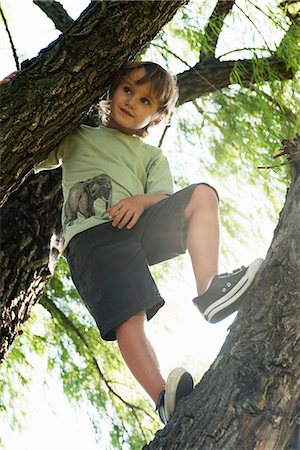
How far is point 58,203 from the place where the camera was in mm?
2174

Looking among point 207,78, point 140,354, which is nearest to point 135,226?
point 140,354

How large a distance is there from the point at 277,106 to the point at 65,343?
1158mm

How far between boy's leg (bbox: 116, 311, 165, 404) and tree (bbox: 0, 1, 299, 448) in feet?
1.09

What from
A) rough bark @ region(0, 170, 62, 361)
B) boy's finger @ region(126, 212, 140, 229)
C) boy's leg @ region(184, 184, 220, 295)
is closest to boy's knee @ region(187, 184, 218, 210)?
boy's leg @ region(184, 184, 220, 295)

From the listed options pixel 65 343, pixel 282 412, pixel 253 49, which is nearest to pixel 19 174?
pixel 282 412

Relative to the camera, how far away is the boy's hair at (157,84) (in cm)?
174

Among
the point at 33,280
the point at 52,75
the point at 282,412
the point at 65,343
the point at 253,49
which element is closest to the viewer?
the point at 282,412

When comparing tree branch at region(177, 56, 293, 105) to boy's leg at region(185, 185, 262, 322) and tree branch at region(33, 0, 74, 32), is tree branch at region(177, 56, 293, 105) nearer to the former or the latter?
tree branch at region(33, 0, 74, 32)

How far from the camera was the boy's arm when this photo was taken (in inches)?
62.4

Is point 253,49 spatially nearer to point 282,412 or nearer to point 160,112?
point 160,112

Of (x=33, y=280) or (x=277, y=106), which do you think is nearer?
(x=33, y=280)

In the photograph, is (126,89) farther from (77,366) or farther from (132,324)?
(77,366)

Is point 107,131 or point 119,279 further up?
point 107,131

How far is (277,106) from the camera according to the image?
7.63 feet
